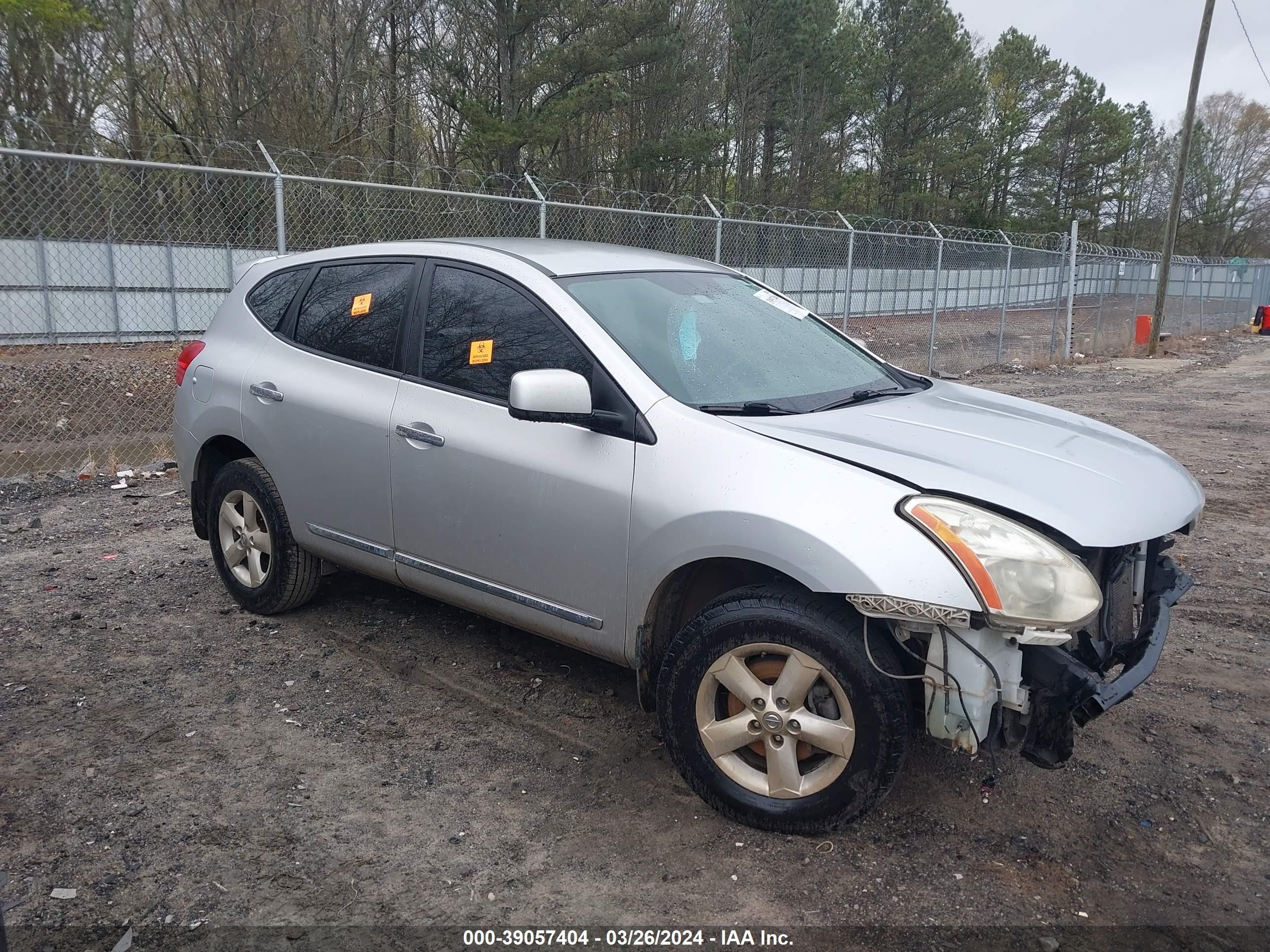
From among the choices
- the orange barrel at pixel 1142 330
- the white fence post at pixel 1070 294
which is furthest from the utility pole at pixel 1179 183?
the white fence post at pixel 1070 294

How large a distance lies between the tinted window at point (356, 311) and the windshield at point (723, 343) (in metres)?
0.89

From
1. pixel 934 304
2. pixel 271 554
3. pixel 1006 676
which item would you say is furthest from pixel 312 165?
pixel 1006 676

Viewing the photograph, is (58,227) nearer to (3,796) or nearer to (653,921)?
(3,796)

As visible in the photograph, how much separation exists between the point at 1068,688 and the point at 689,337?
1.77 m

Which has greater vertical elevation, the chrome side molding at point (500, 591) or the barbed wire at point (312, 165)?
the barbed wire at point (312, 165)

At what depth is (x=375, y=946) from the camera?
2.50 meters

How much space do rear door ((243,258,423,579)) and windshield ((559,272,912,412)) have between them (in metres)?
0.94

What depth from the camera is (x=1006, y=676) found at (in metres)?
2.65

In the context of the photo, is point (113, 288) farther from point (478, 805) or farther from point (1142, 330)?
point (1142, 330)

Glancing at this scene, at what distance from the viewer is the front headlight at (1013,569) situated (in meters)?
2.56

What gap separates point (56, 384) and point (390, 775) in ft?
37.4

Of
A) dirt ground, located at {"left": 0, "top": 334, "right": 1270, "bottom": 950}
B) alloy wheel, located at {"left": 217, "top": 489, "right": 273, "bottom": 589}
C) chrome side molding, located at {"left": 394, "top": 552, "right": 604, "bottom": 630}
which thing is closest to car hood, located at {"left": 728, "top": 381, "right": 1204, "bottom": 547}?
chrome side molding, located at {"left": 394, "top": 552, "right": 604, "bottom": 630}

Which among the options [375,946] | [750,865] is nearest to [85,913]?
[375,946]

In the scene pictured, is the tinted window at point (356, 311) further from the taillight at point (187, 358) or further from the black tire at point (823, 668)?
the black tire at point (823, 668)
